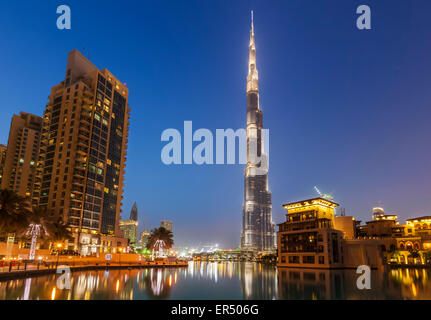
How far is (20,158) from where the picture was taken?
154875mm

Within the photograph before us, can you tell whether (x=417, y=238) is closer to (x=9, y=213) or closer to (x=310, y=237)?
(x=310, y=237)

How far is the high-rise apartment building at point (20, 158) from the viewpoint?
502 ft

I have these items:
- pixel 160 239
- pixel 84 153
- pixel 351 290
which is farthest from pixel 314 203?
pixel 84 153

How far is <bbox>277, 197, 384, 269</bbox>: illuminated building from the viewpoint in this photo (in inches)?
3588

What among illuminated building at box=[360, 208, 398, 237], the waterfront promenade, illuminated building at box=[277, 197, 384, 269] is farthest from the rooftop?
the waterfront promenade

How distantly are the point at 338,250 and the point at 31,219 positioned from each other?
81986 millimetres

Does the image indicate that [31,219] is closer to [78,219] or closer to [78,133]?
[78,219]

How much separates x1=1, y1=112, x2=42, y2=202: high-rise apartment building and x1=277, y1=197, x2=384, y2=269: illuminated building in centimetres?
12364

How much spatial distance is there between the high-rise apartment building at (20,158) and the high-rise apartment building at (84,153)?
44.7 metres

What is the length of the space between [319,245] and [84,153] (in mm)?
82884

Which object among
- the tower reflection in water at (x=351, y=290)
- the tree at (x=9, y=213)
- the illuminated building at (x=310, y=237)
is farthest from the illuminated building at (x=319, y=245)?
the tree at (x=9, y=213)

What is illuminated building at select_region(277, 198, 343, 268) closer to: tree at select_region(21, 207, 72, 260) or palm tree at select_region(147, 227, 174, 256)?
palm tree at select_region(147, 227, 174, 256)
